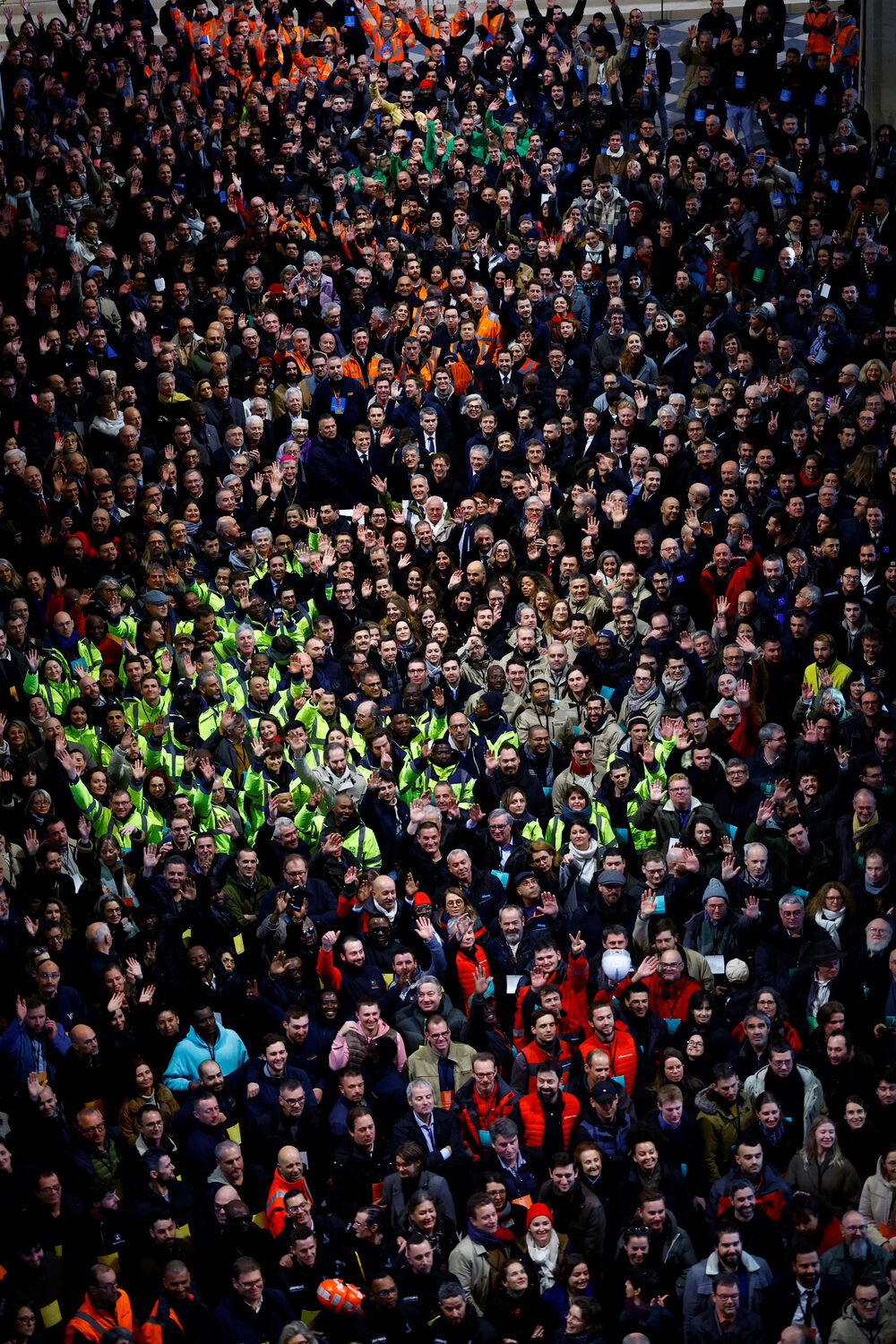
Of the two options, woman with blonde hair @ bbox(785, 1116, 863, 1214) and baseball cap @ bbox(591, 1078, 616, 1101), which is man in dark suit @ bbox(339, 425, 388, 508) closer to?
baseball cap @ bbox(591, 1078, 616, 1101)

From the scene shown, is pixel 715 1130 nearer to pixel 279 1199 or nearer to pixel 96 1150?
pixel 279 1199

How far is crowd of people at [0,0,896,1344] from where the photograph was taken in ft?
30.1

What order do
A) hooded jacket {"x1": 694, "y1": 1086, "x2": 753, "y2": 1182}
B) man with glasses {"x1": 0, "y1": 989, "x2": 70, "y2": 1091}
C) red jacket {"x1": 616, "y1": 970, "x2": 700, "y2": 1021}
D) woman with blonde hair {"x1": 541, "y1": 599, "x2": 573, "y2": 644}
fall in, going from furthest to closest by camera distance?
woman with blonde hair {"x1": 541, "y1": 599, "x2": 573, "y2": 644} < red jacket {"x1": 616, "y1": 970, "x2": 700, "y2": 1021} < man with glasses {"x1": 0, "y1": 989, "x2": 70, "y2": 1091} < hooded jacket {"x1": 694, "y1": 1086, "x2": 753, "y2": 1182}

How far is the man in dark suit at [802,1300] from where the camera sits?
8.73 meters

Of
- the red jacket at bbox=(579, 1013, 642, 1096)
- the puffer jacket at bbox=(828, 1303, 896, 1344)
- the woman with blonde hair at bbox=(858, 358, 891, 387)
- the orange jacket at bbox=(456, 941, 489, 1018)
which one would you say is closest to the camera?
the puffer jacket at bbox=(828, 1303, 896, 1344)

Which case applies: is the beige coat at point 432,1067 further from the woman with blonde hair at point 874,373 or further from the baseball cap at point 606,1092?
the woman with blonde hair at point 874,373

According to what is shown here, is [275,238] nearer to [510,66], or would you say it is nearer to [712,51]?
[510,66]

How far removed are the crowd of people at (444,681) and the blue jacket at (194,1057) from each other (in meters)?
0.02

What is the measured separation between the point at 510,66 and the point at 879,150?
399cm

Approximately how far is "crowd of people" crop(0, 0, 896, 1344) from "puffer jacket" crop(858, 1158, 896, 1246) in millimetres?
27

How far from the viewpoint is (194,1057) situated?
10.1 metres

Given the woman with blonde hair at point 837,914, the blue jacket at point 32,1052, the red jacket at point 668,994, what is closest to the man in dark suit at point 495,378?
the woman with blonde hair at point 837,914

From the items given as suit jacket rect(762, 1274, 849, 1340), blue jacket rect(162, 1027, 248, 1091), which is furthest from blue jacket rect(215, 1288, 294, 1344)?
suit jacket rect(762, 1274, 849, 1340)

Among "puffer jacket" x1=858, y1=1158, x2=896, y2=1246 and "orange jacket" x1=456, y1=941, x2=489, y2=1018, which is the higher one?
"orange jacket" x1=456, y1=941, x2=489, y2=1018
